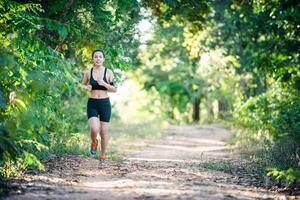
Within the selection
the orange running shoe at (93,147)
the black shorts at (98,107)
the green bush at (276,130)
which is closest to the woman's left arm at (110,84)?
the black shorts at (98,107)

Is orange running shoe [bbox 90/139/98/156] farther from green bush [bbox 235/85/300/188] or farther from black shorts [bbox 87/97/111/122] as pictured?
green bush [bbox 235/85/300/188]

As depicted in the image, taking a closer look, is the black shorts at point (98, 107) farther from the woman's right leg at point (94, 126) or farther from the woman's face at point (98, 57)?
the woman's face at point (98, 57)

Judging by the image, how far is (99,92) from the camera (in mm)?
9766

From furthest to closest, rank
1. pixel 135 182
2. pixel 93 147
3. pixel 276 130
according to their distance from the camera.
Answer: pixel 276 130 → pixel 93 147 → pixel 135 182

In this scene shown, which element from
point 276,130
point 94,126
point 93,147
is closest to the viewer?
point 94,126

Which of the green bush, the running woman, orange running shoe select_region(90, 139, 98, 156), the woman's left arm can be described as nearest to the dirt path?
orange running shoe select_region(90, 139, 98, 156)

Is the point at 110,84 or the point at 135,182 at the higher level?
the point at 110,84

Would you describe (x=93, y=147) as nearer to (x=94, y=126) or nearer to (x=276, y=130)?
(x=94, y=126)

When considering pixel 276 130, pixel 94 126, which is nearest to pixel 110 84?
pixel 94 126

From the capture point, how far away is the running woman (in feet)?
31.7

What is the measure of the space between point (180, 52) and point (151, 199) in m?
20.6

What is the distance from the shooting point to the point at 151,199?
21.3 feet

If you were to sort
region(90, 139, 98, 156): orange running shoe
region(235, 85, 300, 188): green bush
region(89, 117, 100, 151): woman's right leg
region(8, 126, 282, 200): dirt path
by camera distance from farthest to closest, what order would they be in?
region(90, 139, 98, 156): orange running shoe, region(89, 117, 100, 151): woman's right leg, region(235, 85, 300, 188): green bush, region(8, 126, 282, 200): dirt path

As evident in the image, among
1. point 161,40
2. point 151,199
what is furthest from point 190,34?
point 151,199
